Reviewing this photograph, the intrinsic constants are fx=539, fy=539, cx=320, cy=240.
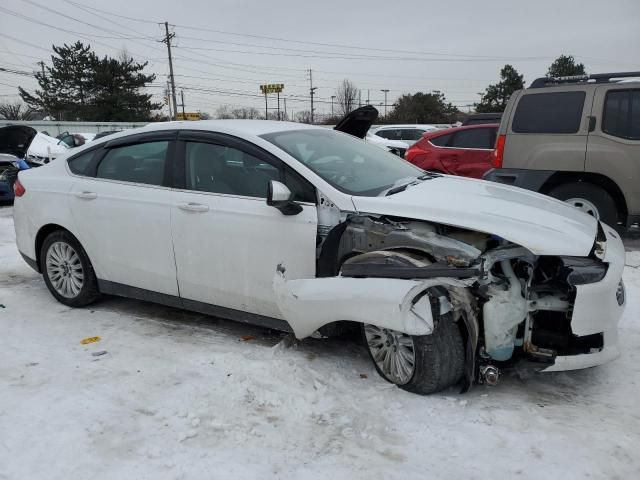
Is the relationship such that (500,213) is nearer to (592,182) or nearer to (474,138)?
(592,182)

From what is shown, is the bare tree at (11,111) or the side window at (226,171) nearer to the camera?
the side window at (226,171)

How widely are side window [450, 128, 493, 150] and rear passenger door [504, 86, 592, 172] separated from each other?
112 inches

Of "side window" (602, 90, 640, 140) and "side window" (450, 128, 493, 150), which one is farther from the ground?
"side window" (602, 90, 640, 140)

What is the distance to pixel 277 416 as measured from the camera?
2967mm

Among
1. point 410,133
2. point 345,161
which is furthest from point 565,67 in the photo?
point 345,161

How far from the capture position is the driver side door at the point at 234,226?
3494 millimetres

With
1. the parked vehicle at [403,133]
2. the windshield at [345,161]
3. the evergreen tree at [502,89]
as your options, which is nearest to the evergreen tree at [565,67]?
the evergreen tree at [502,89]

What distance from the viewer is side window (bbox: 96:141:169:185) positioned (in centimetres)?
412

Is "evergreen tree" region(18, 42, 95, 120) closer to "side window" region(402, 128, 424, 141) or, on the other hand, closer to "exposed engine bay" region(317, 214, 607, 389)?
"side window" region(402, 128, 424, 141)

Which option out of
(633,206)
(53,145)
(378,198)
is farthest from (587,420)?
(53,145)

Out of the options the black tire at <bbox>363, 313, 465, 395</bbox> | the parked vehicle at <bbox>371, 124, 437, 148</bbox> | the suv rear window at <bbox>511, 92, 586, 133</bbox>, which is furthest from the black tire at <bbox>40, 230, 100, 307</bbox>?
the parked vehicle at <bbox>371, 124, 437, 148</bbox>

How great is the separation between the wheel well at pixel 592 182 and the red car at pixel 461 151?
2860mm

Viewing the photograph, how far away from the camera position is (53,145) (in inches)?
578

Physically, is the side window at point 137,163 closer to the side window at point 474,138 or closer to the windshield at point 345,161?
the windshield at point 345,161
